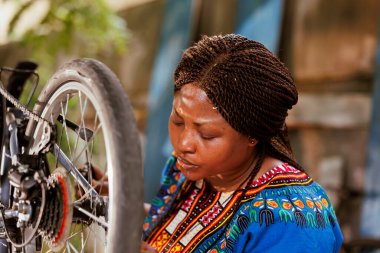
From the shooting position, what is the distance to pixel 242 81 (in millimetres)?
1614

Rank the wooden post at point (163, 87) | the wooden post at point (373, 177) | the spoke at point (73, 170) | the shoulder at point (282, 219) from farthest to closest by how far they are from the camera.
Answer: the wooden post at point (163, 87), the wooden post at point (373, 177), the shoulder at point (282, 219), the spoke at point (73, 170)

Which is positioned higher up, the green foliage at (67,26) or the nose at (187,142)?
the green foliage at (67,26)

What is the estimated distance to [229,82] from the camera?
1.61 meters

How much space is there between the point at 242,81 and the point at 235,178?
0.31 m

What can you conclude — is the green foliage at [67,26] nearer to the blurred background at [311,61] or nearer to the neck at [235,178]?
the blurred background at [311,61]

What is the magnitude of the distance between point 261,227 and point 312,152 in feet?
9.44

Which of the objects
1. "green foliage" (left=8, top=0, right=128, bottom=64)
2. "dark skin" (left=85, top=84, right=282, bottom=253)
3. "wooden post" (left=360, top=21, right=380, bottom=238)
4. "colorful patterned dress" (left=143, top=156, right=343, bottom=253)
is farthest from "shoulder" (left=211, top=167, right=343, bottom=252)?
"green foliage" (left=8, top=0, right=128, bottom=64)

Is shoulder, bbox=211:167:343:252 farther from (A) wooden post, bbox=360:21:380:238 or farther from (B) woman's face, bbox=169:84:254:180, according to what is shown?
(A) wooden post, bbox=360:21:380:238

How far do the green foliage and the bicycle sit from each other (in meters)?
2.02

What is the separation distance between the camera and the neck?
1785 mm

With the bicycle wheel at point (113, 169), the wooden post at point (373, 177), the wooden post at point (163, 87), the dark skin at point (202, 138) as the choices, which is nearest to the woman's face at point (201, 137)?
the dark skin at point (202, 138)

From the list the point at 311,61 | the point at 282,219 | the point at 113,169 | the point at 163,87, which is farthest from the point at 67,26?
the point at 113,169

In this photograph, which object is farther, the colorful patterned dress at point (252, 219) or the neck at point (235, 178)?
the neck at point (235, 178)

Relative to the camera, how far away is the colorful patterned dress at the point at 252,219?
5.25ft
